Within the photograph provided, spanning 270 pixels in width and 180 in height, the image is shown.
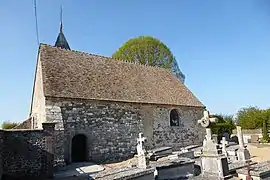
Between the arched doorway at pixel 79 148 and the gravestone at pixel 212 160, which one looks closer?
the gravestone at pixel 212 160

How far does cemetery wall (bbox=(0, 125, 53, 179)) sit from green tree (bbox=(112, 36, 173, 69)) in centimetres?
1870

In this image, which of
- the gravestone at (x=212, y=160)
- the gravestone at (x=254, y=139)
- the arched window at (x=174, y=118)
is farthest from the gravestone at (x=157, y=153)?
the gravestone at (x=254, y=139)

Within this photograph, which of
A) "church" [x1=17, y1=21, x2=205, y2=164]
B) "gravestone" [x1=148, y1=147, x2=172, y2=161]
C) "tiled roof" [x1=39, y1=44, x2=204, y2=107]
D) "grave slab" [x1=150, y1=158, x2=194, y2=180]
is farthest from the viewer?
"tiled roof" [x1=39, y1=44, x2=204, y2=107]

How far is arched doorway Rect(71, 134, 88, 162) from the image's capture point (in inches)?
562

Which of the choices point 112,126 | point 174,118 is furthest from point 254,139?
point 112,126

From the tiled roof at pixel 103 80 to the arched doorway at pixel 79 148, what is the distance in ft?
8.36

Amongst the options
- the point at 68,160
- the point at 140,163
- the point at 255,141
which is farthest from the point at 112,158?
the point at 255,141

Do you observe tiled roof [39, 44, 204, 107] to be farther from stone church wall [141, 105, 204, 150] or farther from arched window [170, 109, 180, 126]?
arched window [170, 109, 180, 126]

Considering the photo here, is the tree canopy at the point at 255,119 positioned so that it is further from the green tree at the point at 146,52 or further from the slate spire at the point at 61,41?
the slate spire at the point at 61,41

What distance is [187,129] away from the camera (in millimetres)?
19938

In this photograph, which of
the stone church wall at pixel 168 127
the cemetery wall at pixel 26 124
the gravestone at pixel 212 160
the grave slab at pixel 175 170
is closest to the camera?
the gravestone at pixel 212 160

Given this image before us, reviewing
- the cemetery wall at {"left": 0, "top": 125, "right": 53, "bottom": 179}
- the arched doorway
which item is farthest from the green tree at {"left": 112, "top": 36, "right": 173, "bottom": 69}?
the cemetery wall at {"left": 0, "top": 125, "right": 53, "bottom": 179}

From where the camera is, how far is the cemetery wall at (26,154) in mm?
10422

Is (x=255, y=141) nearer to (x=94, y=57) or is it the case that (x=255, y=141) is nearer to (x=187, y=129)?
(x=187, y=129)
